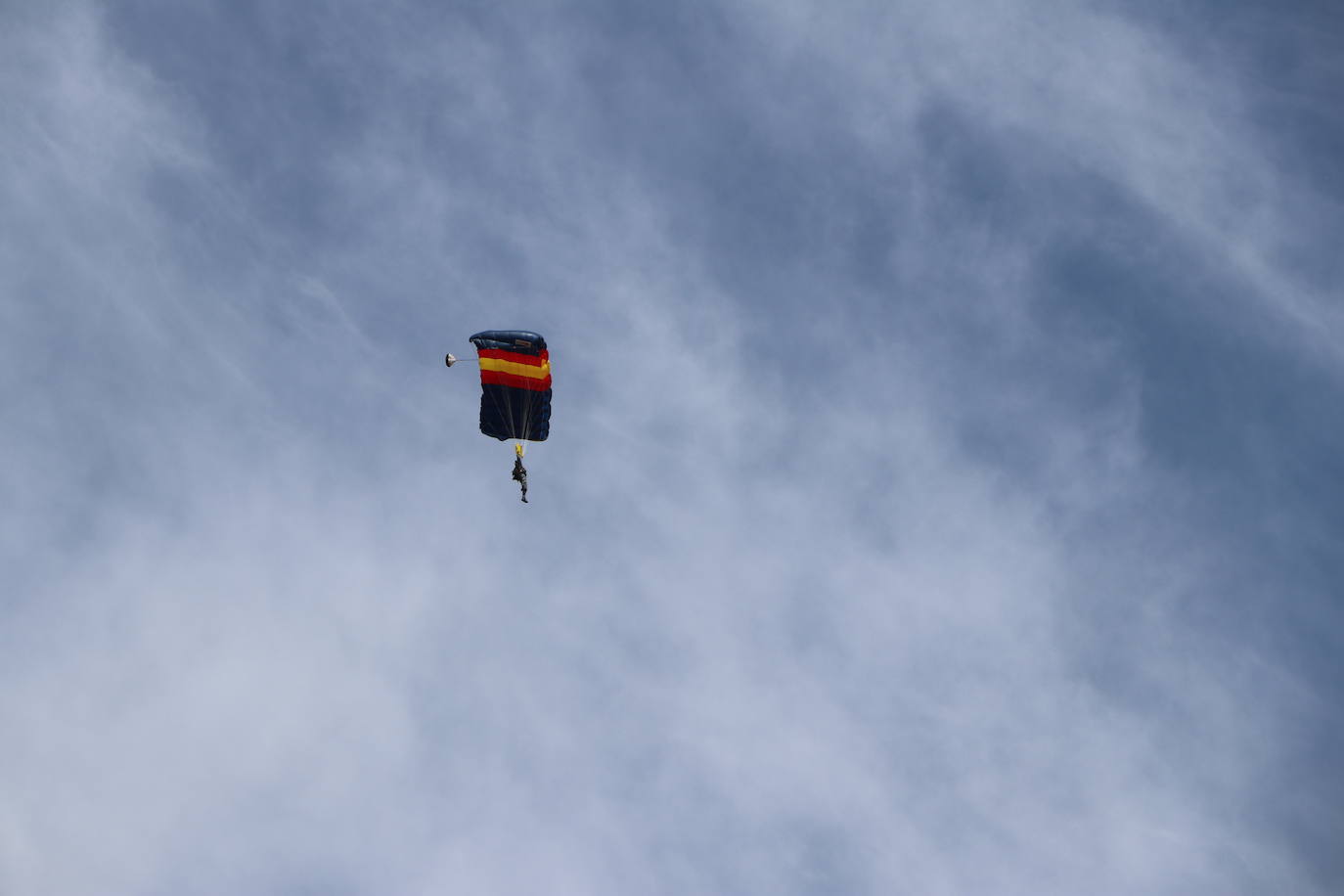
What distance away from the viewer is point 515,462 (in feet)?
234

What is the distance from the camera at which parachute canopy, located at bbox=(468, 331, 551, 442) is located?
6900cm

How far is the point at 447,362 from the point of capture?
6838 centimetres

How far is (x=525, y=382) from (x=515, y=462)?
3.88 m

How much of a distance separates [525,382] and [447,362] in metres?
3.70

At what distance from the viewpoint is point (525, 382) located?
229 feet

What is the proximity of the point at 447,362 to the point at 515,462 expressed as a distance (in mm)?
5914

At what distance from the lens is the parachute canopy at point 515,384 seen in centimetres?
6900

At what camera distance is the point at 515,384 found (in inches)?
2758
